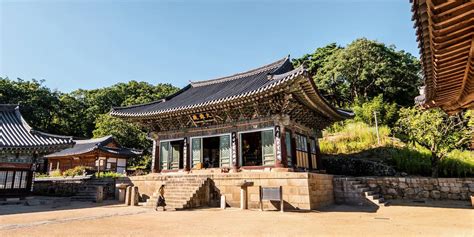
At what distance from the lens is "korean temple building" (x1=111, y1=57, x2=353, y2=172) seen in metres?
13.0

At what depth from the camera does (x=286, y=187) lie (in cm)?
1170

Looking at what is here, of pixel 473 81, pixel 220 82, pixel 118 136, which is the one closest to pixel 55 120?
pixel 118 136

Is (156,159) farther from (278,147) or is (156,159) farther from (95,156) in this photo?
(95,156)

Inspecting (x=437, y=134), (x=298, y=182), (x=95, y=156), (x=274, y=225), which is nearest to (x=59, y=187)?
(x=95, y=156)

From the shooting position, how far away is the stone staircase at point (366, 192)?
12.4 m

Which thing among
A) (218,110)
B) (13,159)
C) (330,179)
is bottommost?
(330,179)

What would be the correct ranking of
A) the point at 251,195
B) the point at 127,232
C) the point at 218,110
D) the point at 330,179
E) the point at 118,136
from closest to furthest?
the point at 127,232
the point at 251,195
the point at 330,179
the point at 218,110
the point at 118,136

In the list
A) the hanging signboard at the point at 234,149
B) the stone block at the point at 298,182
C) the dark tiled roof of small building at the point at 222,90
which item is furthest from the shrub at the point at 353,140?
the stone block at the point at 298,182

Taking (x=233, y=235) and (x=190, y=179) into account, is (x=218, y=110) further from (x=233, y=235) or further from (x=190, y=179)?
(x=233, y=235)

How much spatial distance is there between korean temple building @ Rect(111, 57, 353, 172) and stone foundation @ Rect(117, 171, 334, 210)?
3.40 ft

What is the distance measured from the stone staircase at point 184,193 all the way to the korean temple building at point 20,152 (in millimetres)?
9183

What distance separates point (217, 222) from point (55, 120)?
52.5 meters

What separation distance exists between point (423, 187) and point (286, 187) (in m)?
7.42

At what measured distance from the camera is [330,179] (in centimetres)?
1361
